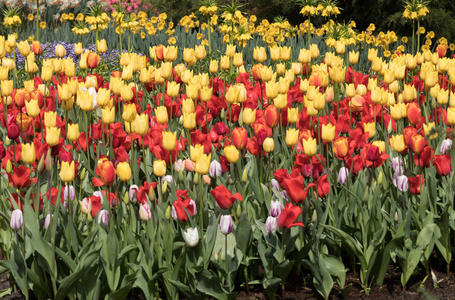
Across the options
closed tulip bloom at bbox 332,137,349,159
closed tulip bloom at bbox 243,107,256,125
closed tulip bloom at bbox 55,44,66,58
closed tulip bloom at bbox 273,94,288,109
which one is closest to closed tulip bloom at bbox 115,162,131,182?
closed tulip bloom at bbox 243,107,256,125

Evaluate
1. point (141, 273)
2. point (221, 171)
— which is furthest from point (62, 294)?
point (221, 171)

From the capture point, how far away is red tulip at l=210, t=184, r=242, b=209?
2348mm

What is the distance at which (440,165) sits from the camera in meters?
2.69

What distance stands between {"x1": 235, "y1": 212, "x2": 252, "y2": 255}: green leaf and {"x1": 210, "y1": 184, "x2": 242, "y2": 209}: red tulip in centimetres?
7

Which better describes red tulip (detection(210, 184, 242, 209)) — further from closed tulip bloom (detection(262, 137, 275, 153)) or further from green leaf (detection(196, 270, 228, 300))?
closed tulip bloom (detection(262, 137, 275, 153))

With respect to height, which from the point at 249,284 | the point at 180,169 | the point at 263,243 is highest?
the point at 180,169

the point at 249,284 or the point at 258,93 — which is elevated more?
the point at 258,93

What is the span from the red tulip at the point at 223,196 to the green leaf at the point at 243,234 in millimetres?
72

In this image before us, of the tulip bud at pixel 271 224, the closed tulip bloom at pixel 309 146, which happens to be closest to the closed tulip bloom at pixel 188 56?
the closed tulip bloom at pixel 309 146

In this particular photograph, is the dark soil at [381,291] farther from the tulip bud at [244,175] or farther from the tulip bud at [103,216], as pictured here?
the tulip bud at [103,216]

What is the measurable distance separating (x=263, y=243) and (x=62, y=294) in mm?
775

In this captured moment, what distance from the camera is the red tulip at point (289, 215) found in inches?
87.8

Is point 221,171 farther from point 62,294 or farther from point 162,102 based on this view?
point 162,102

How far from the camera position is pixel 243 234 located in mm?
2422
